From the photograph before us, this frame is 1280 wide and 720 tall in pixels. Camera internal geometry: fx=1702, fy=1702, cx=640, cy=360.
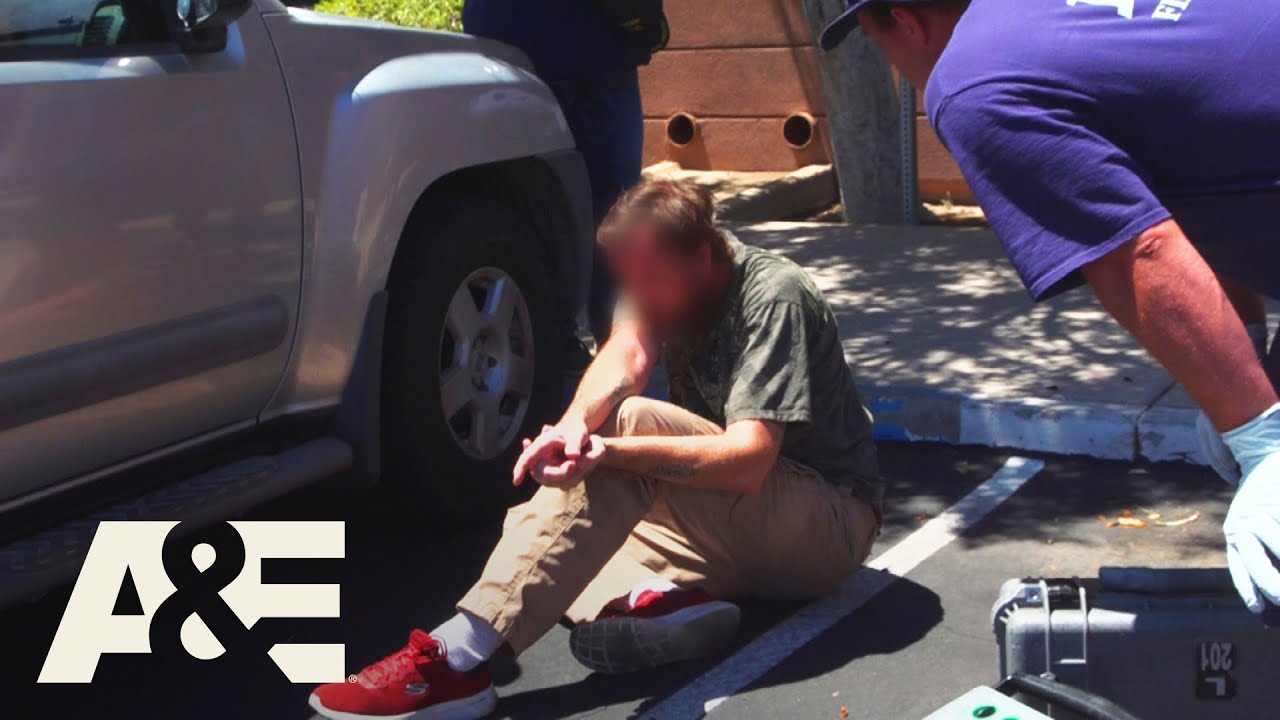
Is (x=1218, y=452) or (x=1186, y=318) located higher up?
(x=1186, y=318)

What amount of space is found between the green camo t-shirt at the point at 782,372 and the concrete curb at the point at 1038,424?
137 centimetres

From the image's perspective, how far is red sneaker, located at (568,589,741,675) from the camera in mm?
3760

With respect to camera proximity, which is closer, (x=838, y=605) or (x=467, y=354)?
(x=838, y=605)

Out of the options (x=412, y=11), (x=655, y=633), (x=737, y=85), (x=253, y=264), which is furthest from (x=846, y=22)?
(x=412, y=11)

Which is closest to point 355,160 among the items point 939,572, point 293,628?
point 293,628

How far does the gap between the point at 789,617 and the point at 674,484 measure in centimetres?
52

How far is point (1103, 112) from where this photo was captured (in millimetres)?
2273

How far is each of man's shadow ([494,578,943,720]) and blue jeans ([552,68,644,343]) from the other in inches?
75.7

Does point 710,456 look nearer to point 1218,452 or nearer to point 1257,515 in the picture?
point 1218,452

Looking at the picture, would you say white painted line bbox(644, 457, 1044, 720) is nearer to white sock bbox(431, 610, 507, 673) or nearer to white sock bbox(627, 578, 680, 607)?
white sock bbox(627, 578, 680, 607)

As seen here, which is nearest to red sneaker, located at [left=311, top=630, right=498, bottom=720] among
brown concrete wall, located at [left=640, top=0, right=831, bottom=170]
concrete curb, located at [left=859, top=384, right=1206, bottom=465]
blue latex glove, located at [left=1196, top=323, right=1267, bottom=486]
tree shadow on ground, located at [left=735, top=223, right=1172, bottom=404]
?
blue latex glove, located at [left=1196, top=323, right=1267, bottom=486]

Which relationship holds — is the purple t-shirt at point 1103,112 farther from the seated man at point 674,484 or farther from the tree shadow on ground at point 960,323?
the tree shadow on ground at point 960,323

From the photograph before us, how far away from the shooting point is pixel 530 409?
4957mm

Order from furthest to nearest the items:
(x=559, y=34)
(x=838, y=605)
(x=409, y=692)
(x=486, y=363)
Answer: (x=559, y=34)
(x=486, y=363)
(x=838, y=605)
(x=409, y=692)
